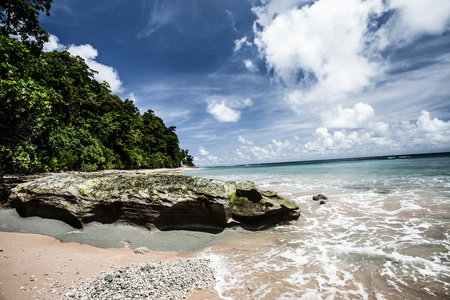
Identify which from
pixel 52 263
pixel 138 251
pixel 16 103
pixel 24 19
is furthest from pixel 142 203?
pixel 24 19

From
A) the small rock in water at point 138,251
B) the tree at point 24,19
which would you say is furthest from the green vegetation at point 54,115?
the small rock in water at point 138,251

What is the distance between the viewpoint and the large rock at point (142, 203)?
561cm

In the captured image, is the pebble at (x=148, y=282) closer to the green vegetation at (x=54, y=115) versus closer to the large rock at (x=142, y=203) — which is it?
the large rock at (x=142, y=203)

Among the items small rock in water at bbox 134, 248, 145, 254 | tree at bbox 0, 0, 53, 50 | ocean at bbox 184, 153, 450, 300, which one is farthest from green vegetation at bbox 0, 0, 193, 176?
ocean at bbox 184, 153, 450, 300

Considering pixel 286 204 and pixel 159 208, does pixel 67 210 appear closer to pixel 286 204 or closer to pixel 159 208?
pixel 159 208

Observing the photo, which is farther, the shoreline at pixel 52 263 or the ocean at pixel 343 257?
the ocean at pixel 343 257

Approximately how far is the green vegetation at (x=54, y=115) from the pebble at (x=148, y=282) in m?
6.81

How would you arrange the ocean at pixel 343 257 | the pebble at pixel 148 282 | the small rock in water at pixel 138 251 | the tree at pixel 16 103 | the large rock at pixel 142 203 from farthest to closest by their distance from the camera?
the tree at pixel 16 103 < the large rock at pixel 142 203 < the small rock in water at pixel 138 251 < the ocean at pixel 343 257 < the pebble at pixel 148 282

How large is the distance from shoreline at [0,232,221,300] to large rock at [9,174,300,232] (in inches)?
37.6

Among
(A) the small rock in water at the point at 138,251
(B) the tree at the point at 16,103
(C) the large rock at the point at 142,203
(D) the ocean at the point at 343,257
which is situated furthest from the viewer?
(B) the tree at the point at 16,103

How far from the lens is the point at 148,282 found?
314cm

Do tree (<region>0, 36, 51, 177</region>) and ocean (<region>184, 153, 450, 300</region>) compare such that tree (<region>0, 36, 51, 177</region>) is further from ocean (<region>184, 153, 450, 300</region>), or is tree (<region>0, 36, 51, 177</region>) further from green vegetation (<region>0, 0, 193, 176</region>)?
ocean (<region>184, 153, 450, 300</region>)

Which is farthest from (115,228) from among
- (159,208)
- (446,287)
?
(446,287)

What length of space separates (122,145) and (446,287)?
4209 cm
